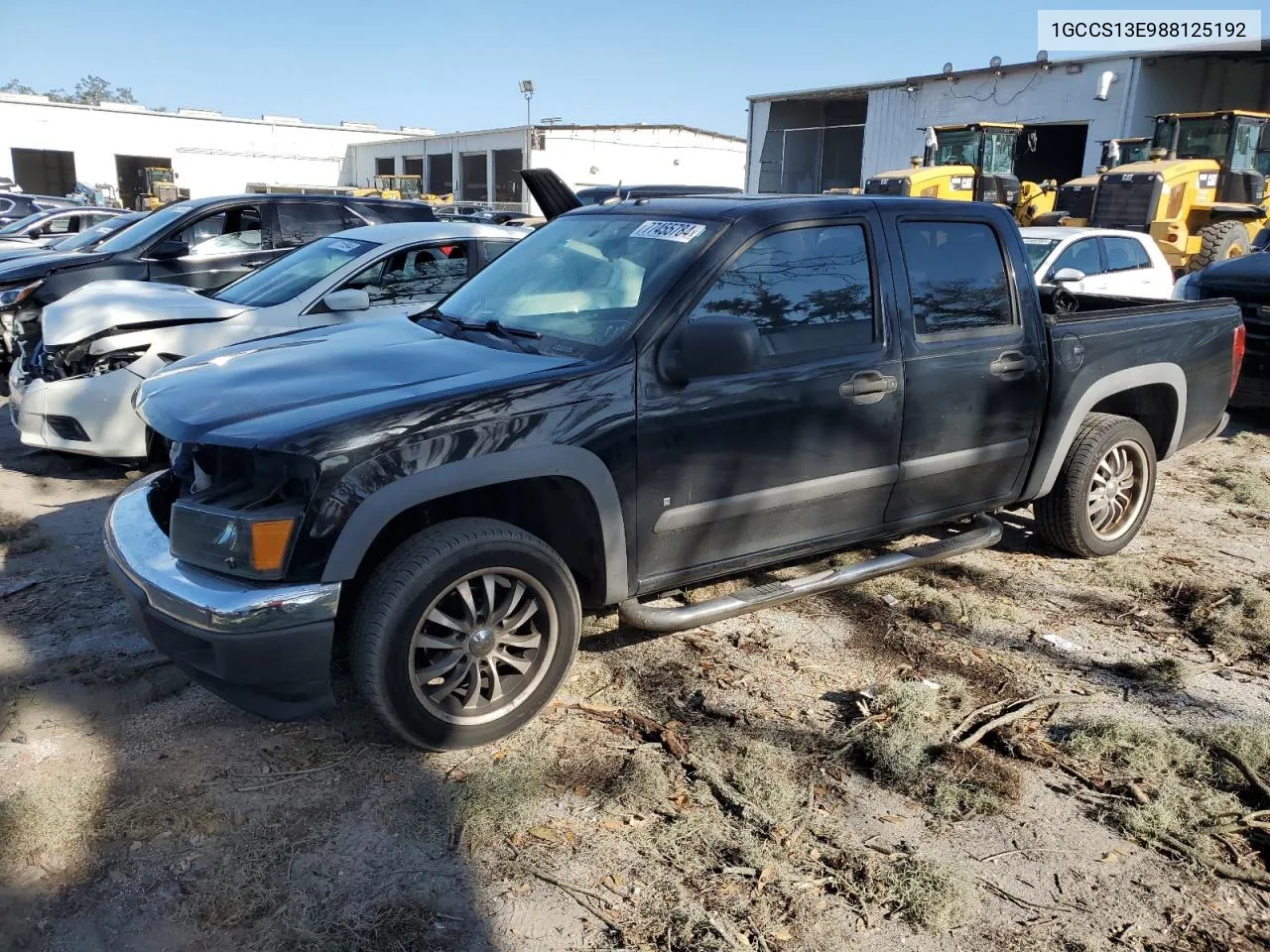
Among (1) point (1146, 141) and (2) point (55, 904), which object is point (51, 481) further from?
(1) point (1146, 141)

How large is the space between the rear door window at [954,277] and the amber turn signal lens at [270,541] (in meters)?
2.66

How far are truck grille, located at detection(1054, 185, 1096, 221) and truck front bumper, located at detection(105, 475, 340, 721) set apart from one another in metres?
16.7

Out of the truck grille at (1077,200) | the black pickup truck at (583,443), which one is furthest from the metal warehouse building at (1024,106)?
the black pickup truck at (583,443)

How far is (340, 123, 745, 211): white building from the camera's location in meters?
44.5

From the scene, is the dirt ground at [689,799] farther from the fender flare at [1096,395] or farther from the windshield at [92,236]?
the windshield at [92,236]

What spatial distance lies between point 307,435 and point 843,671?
7.56ft

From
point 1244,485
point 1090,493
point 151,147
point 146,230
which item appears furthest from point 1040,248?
point 151,147

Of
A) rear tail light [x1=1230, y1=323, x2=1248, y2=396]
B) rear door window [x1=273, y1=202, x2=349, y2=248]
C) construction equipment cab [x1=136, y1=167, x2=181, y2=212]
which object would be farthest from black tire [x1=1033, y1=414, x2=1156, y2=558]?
construction equipment cab [x1=136, y1=167, x2=181, y2=212]

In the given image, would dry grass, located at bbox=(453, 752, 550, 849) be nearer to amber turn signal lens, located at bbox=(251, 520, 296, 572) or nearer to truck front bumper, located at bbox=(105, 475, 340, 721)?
truck front bumper, located at bbox=(105, 475, 340, 721)

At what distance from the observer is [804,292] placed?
3822mm

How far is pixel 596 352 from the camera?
343cm

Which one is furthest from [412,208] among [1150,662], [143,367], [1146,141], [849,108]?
[849,108]

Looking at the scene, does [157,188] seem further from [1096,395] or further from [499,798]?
[499,798]

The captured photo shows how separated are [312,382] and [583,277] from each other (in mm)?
1193
